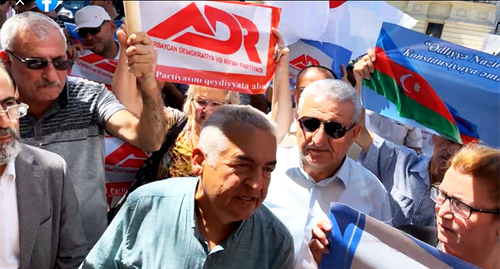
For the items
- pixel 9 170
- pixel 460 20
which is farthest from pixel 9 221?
pixel 460 20

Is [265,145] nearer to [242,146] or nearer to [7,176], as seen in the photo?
[242,146]

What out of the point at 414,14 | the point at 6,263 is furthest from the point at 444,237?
the point at 414,14

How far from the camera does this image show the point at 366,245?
1.81 meters

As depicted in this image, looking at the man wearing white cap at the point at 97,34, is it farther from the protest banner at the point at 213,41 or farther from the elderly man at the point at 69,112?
the elderly man at the point at 69,112

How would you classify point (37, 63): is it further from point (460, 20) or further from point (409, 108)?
point (460, 20)

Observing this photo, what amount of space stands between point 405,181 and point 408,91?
0.63 m

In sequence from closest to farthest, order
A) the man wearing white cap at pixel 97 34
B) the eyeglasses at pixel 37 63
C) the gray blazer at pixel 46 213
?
the gray blazer at pixel 46 213 < the eyeglasses at pixel 37 63 < the man wearing white cap at pixel 97 34

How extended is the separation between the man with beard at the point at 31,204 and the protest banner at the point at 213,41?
0.88 metres

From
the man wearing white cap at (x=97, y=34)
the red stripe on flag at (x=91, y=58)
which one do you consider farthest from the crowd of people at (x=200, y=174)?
the man wearing white cap at (x=97, y=34)

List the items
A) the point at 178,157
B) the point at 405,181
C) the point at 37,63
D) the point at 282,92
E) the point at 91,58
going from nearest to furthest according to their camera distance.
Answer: the point at 37,63
the point at 405,181
the point at 178,157
the point at 282,92
the point at 91,58

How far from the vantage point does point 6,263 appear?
197 centimetres

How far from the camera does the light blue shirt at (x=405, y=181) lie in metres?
2.60

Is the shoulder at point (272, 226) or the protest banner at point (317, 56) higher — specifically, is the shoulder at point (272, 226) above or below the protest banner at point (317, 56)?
above

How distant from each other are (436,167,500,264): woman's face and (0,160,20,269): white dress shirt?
1636mm
